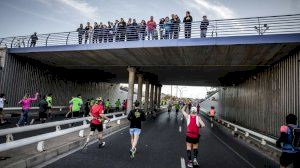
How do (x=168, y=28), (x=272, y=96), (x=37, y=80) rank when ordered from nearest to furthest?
1. (x=272, y=96)
2. (x=168, y=28)
3. (x=37, y=80)

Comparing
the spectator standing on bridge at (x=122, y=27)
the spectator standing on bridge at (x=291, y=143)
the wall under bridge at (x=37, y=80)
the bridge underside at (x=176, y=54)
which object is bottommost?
the spectator standing on bridge at (x=291, y=143)

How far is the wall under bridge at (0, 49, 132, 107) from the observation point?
2117 cm

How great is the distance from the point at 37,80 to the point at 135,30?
12695mm

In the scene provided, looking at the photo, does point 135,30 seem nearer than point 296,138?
No

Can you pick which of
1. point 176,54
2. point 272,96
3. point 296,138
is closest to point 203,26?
point 176,54

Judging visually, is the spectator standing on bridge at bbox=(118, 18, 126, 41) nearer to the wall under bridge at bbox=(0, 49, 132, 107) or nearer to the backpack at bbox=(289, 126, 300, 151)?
the wall under bridge at bbox=(0, 49, 132, 107)

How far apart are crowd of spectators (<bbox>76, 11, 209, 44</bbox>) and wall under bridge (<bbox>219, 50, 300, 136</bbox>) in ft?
18.1

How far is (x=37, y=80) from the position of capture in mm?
24547

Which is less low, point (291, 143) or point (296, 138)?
point (296, 138)

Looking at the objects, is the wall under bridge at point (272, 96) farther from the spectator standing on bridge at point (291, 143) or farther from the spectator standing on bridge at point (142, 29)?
the spectator standing on bridge at point (142, 29)

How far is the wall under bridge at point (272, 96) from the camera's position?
43.7 ft

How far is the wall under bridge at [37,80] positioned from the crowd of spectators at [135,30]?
7.32m

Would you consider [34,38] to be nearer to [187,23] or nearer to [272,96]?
[187,23]

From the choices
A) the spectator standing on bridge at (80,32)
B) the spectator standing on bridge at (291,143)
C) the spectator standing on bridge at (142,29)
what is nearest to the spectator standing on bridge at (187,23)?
the spectator standing on bridge at (142,29)
